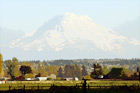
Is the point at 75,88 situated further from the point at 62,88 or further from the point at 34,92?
the point at 34,92

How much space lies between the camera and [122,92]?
67.3 meters

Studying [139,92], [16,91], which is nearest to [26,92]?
[16,91]

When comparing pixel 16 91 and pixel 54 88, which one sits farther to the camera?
pixel 54 88

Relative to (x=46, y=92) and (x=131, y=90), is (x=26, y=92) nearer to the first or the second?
(x=46, y=92)

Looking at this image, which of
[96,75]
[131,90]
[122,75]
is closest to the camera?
[131,90]

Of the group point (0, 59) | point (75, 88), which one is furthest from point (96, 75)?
point (75, 88)

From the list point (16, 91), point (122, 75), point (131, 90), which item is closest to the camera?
point (16, 91)

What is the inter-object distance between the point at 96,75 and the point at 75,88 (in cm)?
12601

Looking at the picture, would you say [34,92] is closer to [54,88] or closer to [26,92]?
[26,92]

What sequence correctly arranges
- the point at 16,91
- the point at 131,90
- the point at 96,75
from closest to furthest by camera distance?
the point at 16,91 < the point at 131,90 < the point at 96,75

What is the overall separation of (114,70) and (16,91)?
12481 cm

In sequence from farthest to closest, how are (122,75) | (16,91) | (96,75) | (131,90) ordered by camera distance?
(96,75) < (122,75) < (131,90) < (16,91)

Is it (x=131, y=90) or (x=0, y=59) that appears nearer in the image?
(x=131, y=90)

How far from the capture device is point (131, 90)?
71000 mm
